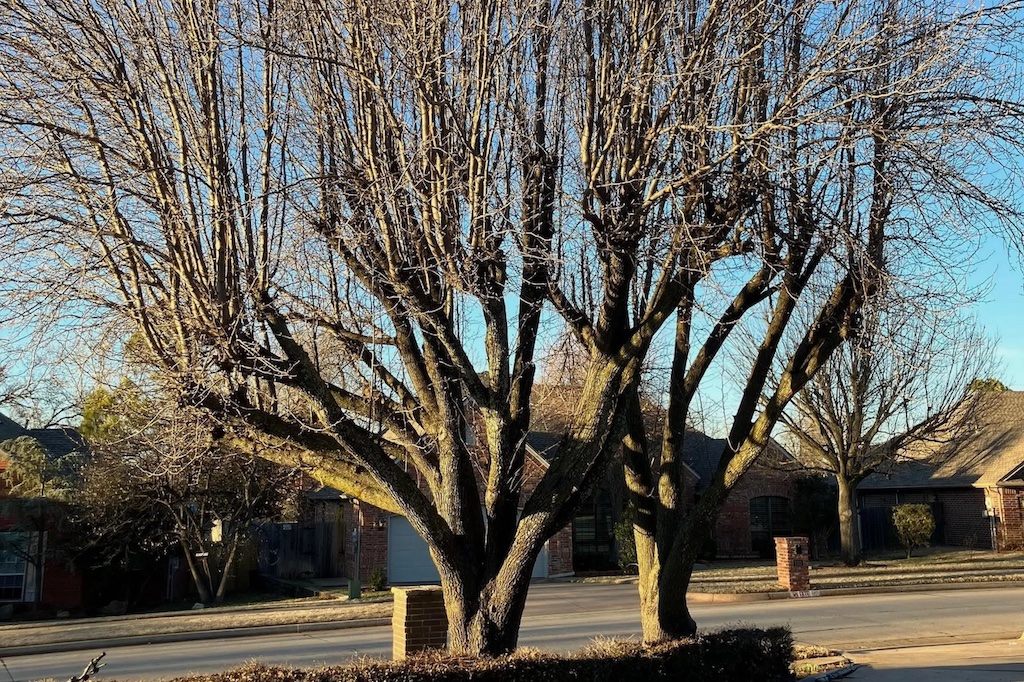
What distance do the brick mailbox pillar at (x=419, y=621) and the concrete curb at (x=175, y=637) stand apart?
31.3ft

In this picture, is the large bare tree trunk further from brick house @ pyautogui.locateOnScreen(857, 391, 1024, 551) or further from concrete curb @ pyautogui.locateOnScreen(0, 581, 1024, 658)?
concrete curb @ pyautogui.locateOnScreen(0, 581, 1024, 658)

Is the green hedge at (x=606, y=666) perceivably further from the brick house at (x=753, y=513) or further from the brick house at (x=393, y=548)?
A: the brick house at (x=753, y=513)

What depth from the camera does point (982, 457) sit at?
34.0 m

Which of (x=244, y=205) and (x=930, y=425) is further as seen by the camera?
(x=930, y=425)

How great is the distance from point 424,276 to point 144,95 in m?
2.71

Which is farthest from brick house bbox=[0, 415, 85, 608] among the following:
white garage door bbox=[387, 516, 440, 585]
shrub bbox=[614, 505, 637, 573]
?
shrub bbox=[614, 505, 637, 573]

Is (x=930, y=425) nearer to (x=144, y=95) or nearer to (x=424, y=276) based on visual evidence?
(x=424, y=276)

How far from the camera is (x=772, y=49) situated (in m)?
8.24

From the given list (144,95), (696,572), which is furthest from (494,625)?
(696,572)

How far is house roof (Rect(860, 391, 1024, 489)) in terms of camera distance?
31.9 meters

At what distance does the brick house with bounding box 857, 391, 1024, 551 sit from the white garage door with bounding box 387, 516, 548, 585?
16.3m

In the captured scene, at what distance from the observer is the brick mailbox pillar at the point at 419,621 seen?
813 cm

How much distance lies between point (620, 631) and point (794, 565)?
22.1ft

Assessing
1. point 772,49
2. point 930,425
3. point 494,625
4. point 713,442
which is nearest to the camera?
point 494,625
